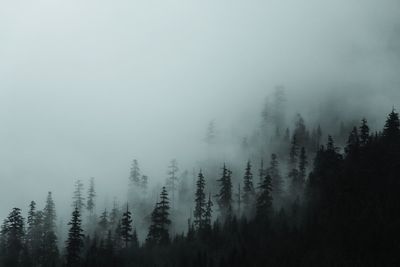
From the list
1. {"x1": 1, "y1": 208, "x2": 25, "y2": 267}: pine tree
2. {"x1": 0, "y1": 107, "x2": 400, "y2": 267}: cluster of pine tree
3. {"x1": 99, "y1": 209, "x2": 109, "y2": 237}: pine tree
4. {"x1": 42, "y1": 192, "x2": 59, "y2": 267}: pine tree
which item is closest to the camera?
{"x1": 0, "y1": 107, "x2": 400, "y2": 267}: cluster of pine tree

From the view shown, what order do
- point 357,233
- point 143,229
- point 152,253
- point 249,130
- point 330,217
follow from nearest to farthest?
point 357,233 < point 330,217 < point 152,253 < point 143,229 < point 249,130

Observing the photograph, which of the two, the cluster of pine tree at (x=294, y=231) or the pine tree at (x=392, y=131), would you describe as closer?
the cluster of pine tree at (x=294, y=231)

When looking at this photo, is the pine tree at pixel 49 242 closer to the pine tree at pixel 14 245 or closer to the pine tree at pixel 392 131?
the pine tree at pixel 14 245

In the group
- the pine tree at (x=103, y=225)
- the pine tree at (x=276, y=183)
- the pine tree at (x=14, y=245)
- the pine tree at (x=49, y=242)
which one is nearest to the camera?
the pine tree at (x=14, y=245)

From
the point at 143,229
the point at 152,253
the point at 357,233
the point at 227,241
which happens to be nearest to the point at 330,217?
the point at 357,233

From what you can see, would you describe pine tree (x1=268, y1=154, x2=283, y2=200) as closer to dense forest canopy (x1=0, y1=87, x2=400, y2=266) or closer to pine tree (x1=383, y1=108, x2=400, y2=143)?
dense forest canopy (x1=0, y1=87, x2=400, y2=266)

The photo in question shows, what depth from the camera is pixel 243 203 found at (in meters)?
113

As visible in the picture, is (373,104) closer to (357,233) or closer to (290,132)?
(290,132)

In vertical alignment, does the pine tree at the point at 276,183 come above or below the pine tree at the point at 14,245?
above

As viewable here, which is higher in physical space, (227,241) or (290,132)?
(290,132)

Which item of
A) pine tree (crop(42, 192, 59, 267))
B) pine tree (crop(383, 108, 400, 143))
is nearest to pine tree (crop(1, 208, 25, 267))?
pine tree (crop(42, 192, 59, 267))

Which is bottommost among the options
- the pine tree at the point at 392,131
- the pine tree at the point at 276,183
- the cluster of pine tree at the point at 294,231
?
the cluster of pine tree at the point at 294,231

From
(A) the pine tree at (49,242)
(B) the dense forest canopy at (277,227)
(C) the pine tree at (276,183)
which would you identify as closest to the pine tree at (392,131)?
(B) the dense forest canopy at (277,227)

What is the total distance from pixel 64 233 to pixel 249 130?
202 ft
